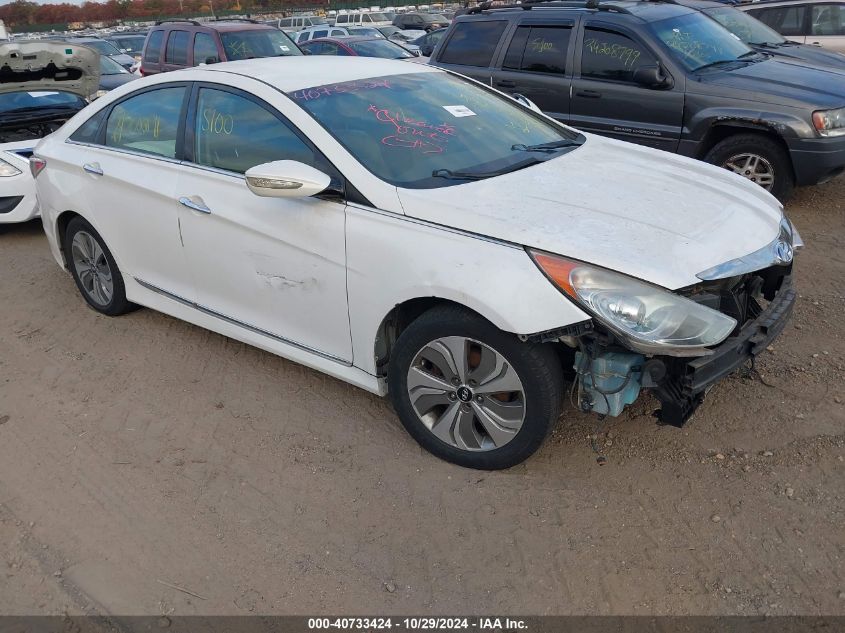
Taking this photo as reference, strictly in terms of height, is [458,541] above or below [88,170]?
below

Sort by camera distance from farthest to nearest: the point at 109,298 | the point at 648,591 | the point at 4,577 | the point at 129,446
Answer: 1. the point at 109,298
2. the point at 129,446
3. the point at 4,577
4. the point at 648,591

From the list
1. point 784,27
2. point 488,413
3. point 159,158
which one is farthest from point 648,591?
point 784,27

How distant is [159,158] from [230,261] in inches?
34.2

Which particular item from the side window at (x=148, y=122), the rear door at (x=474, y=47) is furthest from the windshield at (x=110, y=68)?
the side window at (x=148, y=122)

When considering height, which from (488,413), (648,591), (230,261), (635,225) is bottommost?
(648,591)

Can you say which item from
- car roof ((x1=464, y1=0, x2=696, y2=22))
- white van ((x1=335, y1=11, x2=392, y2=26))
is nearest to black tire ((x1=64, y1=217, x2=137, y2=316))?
car roof ((x1=464, y1=0, x2=696, y2=22))

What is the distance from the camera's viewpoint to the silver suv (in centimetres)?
1131

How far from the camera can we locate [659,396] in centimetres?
279

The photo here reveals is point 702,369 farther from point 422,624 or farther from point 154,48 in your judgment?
point 154,48

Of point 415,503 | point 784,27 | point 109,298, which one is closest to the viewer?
point 415,503

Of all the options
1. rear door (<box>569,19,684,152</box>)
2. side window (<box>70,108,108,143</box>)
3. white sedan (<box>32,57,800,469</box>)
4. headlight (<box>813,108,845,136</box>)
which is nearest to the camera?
white sedan (<box>32,57,800,469</box>)

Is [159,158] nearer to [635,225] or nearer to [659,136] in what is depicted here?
[635,225]

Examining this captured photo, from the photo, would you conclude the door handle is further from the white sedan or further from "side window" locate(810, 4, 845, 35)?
"side window" locate(810, 4, 845, 35)

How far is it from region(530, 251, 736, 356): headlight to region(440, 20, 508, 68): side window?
5.63 metres
